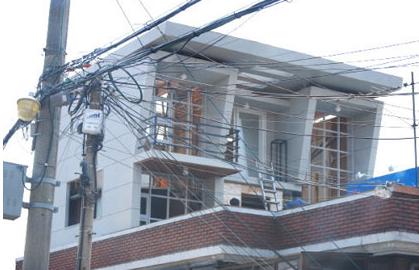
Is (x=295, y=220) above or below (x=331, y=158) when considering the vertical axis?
below

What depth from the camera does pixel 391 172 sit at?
58.1 ft

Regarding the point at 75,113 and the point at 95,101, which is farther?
the point at 75,113

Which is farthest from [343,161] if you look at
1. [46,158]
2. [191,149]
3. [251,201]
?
[46,158]

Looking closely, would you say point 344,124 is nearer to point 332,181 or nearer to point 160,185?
point 332,181

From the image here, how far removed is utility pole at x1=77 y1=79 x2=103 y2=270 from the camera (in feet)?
38.0

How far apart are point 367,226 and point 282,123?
1008cm

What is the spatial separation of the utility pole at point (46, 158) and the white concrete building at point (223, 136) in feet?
20.6

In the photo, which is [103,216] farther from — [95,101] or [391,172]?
[95,101]

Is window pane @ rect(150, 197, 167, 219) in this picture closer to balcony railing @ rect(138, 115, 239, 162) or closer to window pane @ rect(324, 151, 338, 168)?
balcony railing @ rect(138, 115, 239, 162)

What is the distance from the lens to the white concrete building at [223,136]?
1948 centimetres

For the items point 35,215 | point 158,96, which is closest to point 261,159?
point 158,96

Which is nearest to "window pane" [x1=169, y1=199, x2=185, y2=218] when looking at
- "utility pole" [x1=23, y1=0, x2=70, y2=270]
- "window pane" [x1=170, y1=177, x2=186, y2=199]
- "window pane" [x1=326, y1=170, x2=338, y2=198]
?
"window pane" [x1=170, y1=177, x2=186, y2=199]

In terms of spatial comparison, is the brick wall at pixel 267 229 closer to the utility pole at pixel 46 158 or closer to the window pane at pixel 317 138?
the utility pole at pixel 46 158

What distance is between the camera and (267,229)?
51.1ft
